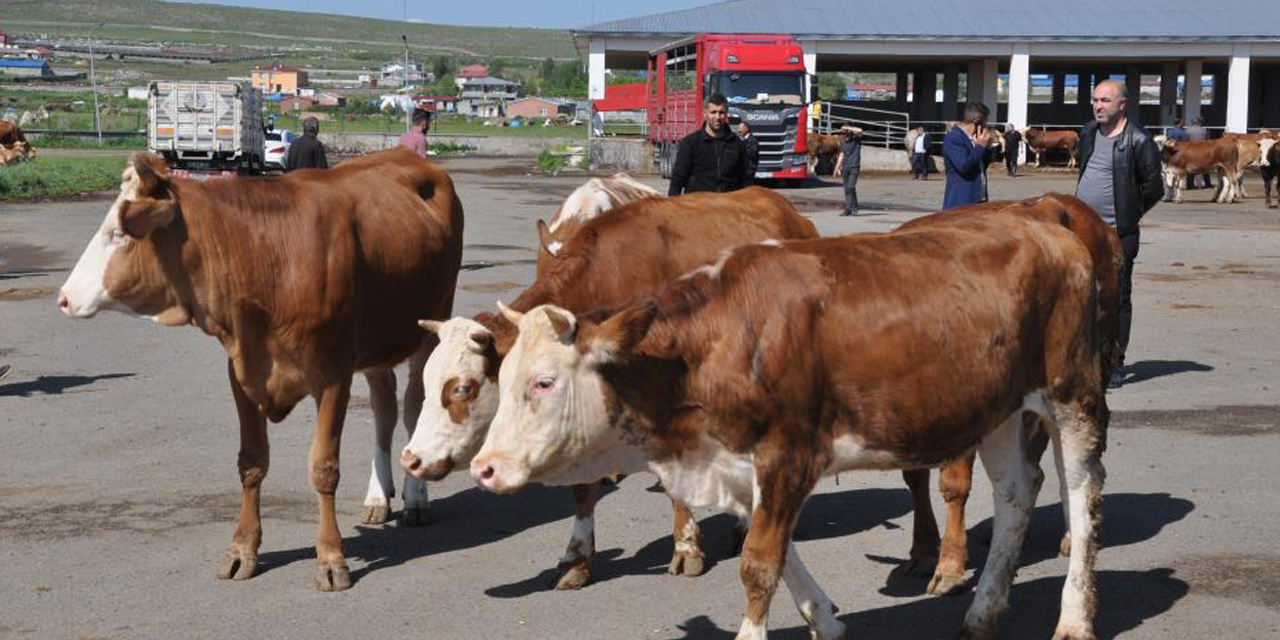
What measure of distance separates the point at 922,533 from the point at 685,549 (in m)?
1.12

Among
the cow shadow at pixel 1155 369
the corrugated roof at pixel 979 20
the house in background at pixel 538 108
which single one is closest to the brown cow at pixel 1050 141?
the corrugated roof at pixel 979 20

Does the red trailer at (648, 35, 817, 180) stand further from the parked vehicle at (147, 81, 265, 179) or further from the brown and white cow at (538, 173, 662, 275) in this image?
the brown and white cow at (538, 173, 662, 275)

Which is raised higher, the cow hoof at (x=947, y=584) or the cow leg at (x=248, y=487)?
the cow leg at (x=248, y=487)

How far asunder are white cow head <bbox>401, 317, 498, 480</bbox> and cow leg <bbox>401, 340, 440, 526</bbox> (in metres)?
1.80

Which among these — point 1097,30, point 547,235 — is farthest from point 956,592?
point 1097,30

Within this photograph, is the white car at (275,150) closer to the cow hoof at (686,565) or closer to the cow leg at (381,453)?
the cow leg at (381,453)

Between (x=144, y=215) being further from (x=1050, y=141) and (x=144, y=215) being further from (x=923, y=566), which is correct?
(x=1050, y=141)

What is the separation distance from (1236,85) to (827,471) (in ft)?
187

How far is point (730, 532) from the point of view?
8.55 m

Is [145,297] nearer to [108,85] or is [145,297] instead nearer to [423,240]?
[423,240]

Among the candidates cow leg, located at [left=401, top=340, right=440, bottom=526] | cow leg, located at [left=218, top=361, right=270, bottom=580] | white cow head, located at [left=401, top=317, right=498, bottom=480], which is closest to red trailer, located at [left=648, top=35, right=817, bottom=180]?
cow leg, located at [left=401, top=340, right=440, bottom=526]

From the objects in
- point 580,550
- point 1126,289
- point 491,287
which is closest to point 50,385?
point 491,287

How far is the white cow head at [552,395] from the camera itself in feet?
18.7

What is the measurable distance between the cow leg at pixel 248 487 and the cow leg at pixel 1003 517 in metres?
3.40
